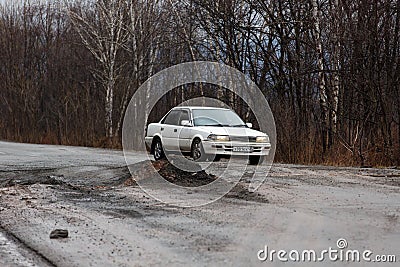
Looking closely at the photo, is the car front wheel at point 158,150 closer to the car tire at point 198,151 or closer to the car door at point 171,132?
the car door at point 171,132

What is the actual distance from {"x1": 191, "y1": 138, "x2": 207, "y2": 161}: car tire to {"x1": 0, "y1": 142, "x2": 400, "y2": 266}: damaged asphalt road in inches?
142

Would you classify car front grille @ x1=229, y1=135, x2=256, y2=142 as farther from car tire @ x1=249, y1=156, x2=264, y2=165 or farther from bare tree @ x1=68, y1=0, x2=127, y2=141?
bare tree @ x1=68, y1=0, x2=127, y2=141

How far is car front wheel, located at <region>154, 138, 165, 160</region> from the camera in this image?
18.0 m

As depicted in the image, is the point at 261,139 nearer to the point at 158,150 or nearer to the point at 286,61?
the point at 158,150

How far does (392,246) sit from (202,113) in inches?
450

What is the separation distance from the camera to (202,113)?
17.9 m

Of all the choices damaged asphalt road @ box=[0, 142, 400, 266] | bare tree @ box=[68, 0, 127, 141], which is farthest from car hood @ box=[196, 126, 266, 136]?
bare tree @ box=[68, 0, 127, 141]

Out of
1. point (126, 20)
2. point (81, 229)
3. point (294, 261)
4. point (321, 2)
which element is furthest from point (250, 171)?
point (126, 20)

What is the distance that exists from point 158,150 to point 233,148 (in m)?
2.58

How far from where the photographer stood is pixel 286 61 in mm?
23594

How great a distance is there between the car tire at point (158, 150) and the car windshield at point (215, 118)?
1.25 m

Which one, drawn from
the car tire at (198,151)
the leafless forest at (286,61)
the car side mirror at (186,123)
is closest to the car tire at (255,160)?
the car tire at (198,151)

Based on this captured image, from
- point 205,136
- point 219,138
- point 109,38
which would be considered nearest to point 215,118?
point 205,136

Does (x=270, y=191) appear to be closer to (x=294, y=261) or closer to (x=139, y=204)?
(x=139, y=204)
